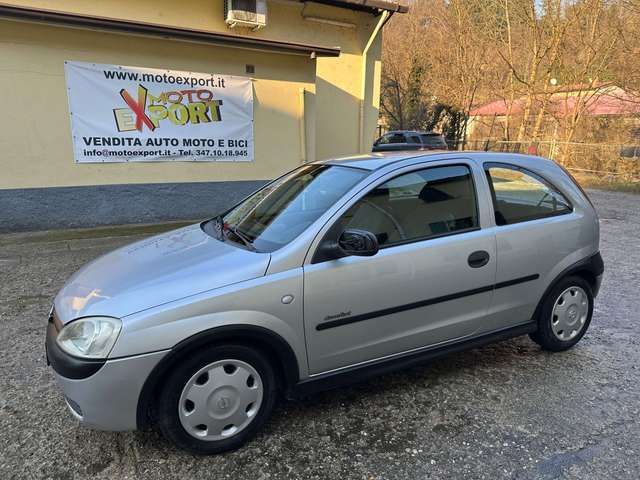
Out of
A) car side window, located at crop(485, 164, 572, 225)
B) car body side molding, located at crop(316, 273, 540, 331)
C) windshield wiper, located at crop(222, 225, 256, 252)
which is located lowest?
car body side molding, located at crop(316, 273, 540, 331)

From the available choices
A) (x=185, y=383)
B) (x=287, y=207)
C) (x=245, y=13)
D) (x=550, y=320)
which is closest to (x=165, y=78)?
(x=245, y=13)

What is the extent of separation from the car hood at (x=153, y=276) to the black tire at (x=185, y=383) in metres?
0.35

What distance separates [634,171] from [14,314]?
17702 millimetres

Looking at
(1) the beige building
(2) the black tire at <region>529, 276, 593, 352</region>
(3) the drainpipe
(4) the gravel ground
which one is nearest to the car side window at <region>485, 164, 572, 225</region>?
(2) the black tire at <region>529, 276, 593, 352</region>

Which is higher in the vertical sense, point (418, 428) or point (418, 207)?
point (418, 207)

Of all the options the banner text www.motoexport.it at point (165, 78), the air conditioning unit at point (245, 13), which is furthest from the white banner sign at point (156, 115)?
the air conditioning unit at point (245, 13)

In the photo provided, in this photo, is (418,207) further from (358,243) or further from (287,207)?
(287,207)

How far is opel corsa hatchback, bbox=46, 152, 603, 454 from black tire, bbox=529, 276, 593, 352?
0.02 meters

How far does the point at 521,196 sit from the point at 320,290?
1.86 m

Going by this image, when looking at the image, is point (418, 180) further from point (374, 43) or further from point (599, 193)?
point (599, 193)

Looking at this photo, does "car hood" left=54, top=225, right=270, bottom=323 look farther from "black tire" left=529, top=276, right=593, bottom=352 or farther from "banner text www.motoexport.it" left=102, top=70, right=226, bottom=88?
"banner text www.motoexport.it" left=102, top=70, right=226, bottom=88

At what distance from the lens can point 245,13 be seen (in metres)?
8.37

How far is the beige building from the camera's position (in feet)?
22.8

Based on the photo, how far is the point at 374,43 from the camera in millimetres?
10359
